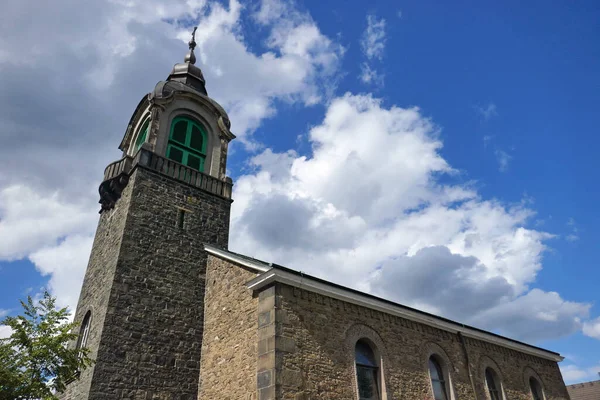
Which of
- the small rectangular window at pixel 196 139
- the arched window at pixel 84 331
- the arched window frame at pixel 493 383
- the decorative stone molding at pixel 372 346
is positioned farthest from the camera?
the small rectangular window at pixel 196 139

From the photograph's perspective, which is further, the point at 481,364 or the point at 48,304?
the point at 481,364

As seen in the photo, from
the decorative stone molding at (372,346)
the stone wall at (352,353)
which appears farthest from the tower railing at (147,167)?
the decorative stone molding at (372,346)

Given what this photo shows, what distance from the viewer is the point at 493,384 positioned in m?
15.9

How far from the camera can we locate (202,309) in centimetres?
1441

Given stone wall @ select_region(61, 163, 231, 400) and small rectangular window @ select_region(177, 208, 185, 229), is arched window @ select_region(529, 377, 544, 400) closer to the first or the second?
stone wall @ select_region(61, 163, 231, 400)

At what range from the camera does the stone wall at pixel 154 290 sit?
12305mm

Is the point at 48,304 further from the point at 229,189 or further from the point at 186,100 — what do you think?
the point at 186,100

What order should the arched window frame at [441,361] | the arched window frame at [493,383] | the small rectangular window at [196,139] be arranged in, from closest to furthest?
the arched window frame at [441,361], the arched window frame at [493,383], the small rectangular window at [196,139]

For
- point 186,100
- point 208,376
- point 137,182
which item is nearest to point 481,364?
point 208,376

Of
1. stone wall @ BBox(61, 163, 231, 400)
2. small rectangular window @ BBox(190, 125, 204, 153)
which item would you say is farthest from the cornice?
small rectangular window @ BBox(190, 125, 204, 153)

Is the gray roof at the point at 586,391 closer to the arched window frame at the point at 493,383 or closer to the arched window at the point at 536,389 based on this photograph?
the arched window at the point at 536,389

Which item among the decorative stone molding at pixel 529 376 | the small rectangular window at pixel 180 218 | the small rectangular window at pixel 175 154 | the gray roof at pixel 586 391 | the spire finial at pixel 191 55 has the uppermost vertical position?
the spire finial at pixel 191 55

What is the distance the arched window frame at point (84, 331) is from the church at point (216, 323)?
0.16 ft

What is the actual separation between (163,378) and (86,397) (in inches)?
80.2
